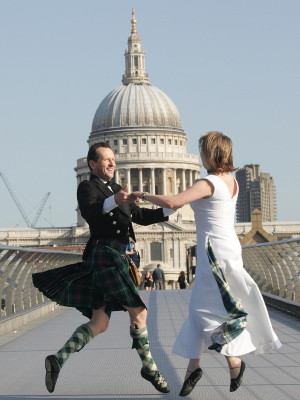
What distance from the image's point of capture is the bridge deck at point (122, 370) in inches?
305

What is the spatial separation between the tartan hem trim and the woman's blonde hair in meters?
0.58

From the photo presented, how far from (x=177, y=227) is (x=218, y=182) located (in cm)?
12901

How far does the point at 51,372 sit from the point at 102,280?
2.42 ft

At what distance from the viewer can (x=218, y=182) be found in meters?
7.57

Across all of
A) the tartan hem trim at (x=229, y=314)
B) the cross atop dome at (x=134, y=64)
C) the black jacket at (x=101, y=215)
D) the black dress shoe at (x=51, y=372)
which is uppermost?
the cross atop dome at (x=134, y=64)

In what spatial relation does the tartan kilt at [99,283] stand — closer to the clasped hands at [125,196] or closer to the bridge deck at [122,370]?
the clasped hands at [125,196]

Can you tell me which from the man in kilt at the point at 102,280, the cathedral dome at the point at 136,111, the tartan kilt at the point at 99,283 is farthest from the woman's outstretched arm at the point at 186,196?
the cathedral dome at the point at 136,111

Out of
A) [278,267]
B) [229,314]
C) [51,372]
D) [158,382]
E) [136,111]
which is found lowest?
[278,267]

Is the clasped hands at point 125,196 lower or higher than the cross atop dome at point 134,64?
lower

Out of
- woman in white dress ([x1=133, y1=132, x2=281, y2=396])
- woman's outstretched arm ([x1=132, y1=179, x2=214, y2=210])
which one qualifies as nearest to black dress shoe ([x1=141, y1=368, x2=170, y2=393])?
woman in white dress ([x1=133, y1=132, x2=281, y2=396])

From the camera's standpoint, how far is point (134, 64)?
16312 centimetres

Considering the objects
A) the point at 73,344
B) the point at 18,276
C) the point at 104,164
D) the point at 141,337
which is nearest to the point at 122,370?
the point at 141,337

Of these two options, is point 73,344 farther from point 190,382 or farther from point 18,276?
point 18,276

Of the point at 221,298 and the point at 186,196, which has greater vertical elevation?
the point at 186,196
